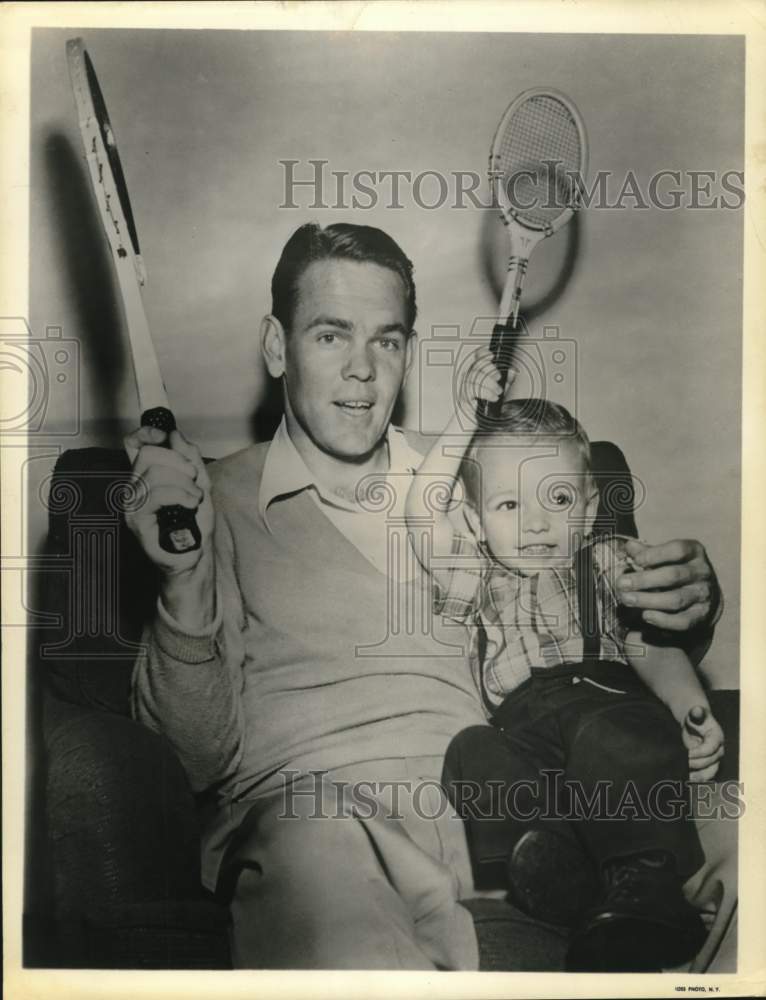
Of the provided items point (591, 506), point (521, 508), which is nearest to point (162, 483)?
point (521, 508)

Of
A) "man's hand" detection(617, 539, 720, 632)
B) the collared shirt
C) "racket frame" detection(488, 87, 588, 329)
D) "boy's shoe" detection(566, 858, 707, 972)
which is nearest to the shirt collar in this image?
the collared shirt

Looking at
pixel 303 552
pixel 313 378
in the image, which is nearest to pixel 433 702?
pixel 303 552

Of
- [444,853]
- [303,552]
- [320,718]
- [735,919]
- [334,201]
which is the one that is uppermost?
[334,201]

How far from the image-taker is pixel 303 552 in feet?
4.10

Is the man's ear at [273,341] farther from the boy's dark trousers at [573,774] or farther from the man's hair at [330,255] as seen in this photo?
the boy's dark trousers at [573,774]

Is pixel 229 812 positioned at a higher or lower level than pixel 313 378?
lower

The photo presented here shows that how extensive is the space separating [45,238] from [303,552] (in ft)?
1.91

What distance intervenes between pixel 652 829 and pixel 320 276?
91 cm

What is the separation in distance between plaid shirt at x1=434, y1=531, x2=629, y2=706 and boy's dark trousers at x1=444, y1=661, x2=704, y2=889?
0.02 meters

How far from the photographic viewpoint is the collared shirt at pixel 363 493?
126 centimetres

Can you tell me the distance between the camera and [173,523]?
4.07 ft

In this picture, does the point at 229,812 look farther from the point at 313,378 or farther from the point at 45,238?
the point at 45,238
